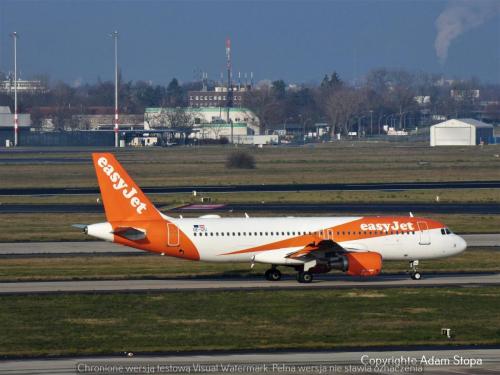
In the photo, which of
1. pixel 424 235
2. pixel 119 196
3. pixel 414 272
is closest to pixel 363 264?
pixel 414 272

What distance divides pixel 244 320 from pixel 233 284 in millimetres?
9375

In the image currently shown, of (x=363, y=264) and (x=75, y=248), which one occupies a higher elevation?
(x=363, y=264)

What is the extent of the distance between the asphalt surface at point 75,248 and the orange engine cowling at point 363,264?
14911mm

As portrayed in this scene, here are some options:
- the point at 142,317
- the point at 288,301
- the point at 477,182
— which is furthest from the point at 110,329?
the point at 477,182

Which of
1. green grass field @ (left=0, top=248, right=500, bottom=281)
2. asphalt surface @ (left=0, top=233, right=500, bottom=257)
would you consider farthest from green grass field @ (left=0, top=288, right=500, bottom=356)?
asphalt surface @ (left=0, top=233, right=500, bottom=257)

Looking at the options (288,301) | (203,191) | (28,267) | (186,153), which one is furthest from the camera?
(186,153)

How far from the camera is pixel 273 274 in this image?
5209 centimetres

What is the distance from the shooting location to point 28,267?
55.9 m

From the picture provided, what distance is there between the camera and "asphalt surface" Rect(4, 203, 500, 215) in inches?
3236

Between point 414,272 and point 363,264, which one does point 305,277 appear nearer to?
point 363,264

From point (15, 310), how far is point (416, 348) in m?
16.2

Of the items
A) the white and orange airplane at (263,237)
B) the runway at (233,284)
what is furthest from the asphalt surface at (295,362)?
the white and orange airplane at (263,237)

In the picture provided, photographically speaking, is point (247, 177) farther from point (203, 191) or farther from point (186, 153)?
point (186, 153)

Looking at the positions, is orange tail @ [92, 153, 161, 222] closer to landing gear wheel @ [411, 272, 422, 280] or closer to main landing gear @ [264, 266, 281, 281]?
main landing gear @ [264, 266, 281, 281]
